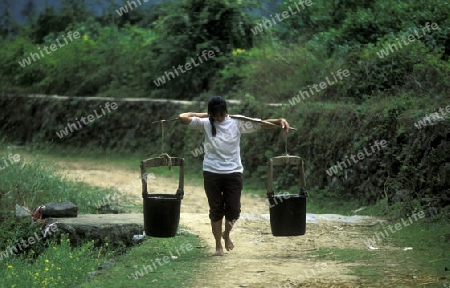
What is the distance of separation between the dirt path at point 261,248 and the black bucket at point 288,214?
0.31m

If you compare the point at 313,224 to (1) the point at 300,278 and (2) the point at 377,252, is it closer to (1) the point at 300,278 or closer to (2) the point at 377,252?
(2) the point at 377,252

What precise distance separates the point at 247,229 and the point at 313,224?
0.90m

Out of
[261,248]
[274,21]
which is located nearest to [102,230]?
[261,248]

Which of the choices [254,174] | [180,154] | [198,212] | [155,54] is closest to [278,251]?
[198,212]

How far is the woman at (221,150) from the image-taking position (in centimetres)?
859

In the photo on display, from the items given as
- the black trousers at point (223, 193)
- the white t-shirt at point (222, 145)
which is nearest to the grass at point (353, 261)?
the black trousers at point (223, 193)

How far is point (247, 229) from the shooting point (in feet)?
36.1

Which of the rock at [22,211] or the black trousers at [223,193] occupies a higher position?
the black trousers at [223,193]

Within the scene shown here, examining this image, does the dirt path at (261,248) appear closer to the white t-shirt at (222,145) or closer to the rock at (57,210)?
the white t-shirt at (222,145)

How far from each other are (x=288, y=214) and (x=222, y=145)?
1.05 m

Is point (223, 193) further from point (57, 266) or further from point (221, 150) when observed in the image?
point (57, 266)

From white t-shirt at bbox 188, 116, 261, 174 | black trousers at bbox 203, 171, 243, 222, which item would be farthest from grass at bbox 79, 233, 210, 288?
white t-shirt at bbox 188, 116, 261, 174

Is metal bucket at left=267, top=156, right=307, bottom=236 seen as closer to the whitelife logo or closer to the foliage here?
the foliage

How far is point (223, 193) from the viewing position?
8836 millimetres
